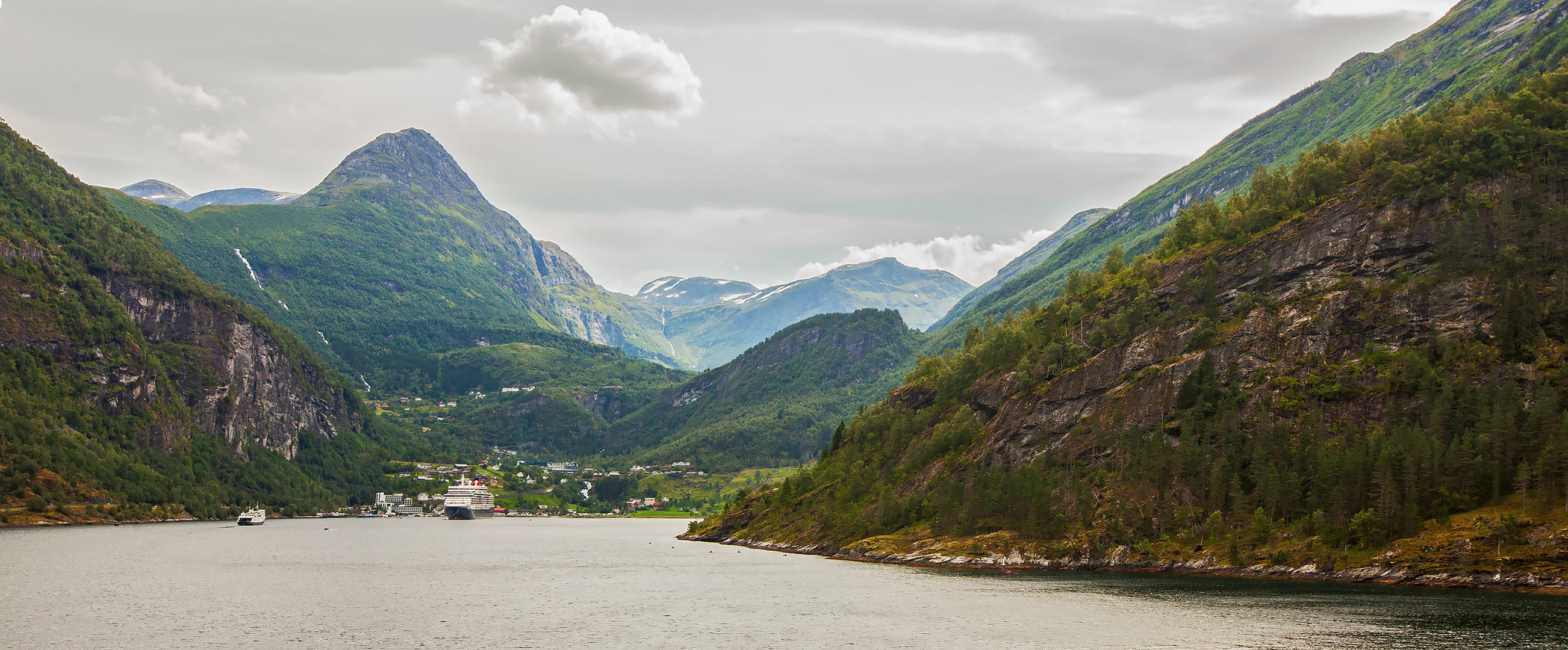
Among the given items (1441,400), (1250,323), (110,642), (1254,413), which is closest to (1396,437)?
(1441,400)

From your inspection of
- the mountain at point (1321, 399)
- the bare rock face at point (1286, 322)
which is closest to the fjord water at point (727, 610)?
the mountain at point (1321, 399)

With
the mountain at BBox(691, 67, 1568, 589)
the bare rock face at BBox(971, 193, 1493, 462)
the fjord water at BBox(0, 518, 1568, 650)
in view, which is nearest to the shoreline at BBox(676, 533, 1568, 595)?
the mountain at BBox(691, 67, 1568, 589)

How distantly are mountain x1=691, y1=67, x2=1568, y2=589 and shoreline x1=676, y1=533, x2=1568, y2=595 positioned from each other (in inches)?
14.0

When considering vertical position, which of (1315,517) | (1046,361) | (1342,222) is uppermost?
(1342,222)

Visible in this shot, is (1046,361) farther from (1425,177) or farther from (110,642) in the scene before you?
(110,642)

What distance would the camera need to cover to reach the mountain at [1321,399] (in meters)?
116

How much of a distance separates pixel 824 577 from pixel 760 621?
42279mm

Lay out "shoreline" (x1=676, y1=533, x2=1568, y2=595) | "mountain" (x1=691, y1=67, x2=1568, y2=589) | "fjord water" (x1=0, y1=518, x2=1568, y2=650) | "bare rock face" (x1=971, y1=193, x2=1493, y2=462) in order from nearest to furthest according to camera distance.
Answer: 1. "fjord water" (x1=0, y1=518, x2=1568, y2=650)
2. "shoreline" (x1=676, y1=533, x2=1568, y2=595)
3. "mountain" (x1=691, y1=67, x2=1568, y2=589)
4. "bare rock face" (x1=971, y1=193, x2=1493, y2=462)

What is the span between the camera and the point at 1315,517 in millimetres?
120688

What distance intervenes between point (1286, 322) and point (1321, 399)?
17292 millimetres

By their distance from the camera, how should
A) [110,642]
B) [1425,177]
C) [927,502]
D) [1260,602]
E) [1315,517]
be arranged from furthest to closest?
[927,502] < [1425,177] < [1315,517] < [1260,602] < [110,642]

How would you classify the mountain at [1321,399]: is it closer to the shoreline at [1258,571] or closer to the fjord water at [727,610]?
the shoreline at [1258,571]

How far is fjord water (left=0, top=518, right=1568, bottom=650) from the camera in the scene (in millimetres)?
84500

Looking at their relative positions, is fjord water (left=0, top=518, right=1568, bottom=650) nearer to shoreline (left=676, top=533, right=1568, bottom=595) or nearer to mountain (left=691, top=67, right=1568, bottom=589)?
shoreline (left=676, top=533, right=1568, bottom=595)
